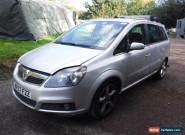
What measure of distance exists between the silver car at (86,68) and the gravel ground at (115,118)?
0.92 ft

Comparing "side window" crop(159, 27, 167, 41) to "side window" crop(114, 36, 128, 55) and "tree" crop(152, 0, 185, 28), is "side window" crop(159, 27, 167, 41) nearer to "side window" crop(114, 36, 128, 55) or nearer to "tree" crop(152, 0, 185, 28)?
"side window" crop(114, 36, 128, 55)

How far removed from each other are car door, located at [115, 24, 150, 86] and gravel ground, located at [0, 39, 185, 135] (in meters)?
0.53

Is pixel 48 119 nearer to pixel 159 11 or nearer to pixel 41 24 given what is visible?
pixel 41 24

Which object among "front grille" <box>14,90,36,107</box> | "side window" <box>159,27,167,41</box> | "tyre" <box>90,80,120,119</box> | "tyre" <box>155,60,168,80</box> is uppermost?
"side window" <box>159,27,167,41</box>

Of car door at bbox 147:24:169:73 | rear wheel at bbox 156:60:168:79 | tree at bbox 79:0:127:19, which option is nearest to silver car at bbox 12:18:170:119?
car door at bbox 147:24:169:73

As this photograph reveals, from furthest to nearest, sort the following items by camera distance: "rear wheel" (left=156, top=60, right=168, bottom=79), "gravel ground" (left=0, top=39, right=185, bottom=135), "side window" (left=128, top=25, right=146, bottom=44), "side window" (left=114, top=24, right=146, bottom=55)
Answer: "rear wheel" (left=156, top=60, right=168, bottom=79), "side window" (left=128, top=25, right=146, bottom=44), "side window" (left=114, top=24, right=146, bottom=55), "gravel ground" (left=0, top=39, right=185, bottom=135)

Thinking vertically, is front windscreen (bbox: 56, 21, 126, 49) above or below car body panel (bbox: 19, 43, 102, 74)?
above

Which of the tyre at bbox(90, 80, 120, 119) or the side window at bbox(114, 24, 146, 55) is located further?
the side window at bbox(114, 24, 146, 55)

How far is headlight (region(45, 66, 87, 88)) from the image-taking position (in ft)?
12.6

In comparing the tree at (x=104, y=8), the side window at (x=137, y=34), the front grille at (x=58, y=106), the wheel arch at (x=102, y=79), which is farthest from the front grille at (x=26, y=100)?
the tree at (x=104, y=8)

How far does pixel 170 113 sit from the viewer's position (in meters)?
4.98

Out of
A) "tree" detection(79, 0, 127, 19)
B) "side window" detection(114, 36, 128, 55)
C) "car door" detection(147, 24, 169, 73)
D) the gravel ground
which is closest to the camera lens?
the gravel ground

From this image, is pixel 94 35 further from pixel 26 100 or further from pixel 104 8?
pixel 104 8

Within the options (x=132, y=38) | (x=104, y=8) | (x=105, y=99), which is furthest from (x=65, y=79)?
(x=104, y=8)
